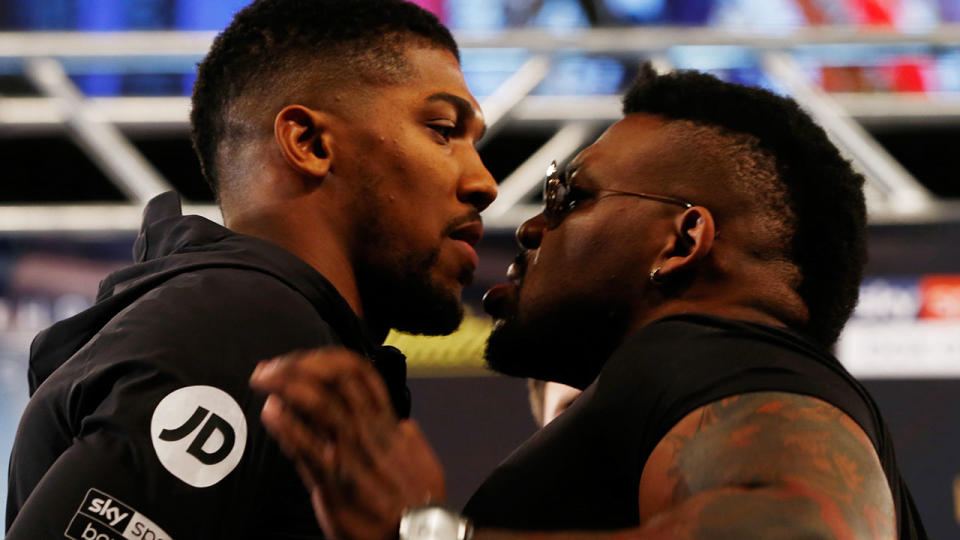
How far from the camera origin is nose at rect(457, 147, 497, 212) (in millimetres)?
2174

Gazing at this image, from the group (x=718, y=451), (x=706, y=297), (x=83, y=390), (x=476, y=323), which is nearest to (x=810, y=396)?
(x=718, y=451)

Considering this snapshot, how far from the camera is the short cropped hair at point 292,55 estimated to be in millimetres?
2172

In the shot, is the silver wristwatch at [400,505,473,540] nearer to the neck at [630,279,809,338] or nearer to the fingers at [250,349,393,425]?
the fingers at [250,349,393,425]

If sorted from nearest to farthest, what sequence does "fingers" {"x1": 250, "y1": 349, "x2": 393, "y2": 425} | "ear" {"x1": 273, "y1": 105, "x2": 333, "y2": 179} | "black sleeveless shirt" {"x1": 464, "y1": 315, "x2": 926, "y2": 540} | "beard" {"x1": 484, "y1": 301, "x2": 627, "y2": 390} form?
"fingers" {"x1": 250, "y1": 349, "x2": 393, "y2": 425} < "black sleeveless shirt" {"x1": 464, "y1": 315, "x2": 926, "y2": 540} < "beard" {"x1": 484, "y1": 301, "x2": 627, "y2": 390} < "ear" {"x1": 273, "y1": 105, "x2": 333, "y2": 179}

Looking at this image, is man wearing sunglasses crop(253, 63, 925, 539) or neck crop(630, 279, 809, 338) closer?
man wearing sunglasses crop(253, 63, 925, 539)

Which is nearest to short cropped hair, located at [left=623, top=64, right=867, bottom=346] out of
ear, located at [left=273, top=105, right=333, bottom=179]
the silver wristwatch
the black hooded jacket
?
ear, located at [left=273, top=105, right=333, bottom=179]

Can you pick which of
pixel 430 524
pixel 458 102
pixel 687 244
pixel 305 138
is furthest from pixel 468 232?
pixel 430 524

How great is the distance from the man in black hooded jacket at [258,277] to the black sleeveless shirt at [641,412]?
12.1 inches

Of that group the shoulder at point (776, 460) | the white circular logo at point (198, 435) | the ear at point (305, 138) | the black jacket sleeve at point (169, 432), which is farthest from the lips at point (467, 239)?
the shoulder at point (776, 460)

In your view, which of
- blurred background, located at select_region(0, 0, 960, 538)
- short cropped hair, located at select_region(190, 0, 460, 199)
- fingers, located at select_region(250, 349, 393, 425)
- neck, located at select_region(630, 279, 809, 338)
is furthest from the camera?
blurred background, located at select_region(0, 0, 960, 538)

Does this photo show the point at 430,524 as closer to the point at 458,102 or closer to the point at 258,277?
the point at 258,277

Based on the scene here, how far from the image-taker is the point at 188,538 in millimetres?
1435

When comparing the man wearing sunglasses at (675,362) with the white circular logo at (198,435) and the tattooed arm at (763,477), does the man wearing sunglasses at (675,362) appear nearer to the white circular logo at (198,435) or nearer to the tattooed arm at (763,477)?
the tattooed arm at (763,477)

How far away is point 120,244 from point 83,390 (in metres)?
3.66
